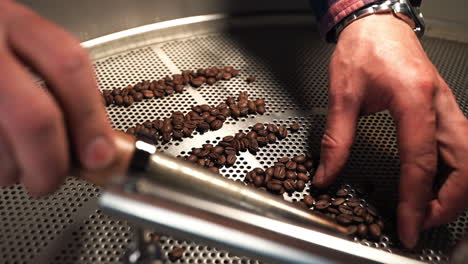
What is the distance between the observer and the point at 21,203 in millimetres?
626

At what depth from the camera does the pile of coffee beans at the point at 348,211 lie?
24.0 inches

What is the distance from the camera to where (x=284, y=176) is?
68cm

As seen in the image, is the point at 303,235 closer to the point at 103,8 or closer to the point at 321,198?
the point at 321,198

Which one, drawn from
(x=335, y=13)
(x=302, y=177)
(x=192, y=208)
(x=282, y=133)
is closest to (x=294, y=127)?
(x=282, y=133)

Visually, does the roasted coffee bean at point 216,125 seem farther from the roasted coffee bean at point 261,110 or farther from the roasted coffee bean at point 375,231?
the roasted coffee bean at point 375,231

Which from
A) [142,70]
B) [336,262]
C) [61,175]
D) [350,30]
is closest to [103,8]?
[142,70]

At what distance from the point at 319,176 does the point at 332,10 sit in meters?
0.33

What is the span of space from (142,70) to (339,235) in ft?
2.32

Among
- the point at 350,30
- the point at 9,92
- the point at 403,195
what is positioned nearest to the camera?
the point at 9,92

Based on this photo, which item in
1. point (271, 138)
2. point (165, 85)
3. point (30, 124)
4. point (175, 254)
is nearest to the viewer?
point (30, 124)

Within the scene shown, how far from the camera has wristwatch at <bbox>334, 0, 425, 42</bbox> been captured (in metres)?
0.72

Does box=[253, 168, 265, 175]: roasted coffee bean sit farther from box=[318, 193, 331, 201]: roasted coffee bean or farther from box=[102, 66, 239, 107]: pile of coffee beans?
box=[102, 66, 239, 107]: pile of coffee beans

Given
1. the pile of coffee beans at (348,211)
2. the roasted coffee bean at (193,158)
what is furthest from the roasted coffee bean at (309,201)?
the roasted coffee bean at (193,158)

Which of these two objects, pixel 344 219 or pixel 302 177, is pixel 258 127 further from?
pixel 344 219
